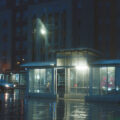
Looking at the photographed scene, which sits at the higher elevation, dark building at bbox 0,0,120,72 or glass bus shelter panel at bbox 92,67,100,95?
dark building at bbox 0,0,120,72

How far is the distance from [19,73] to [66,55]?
1762 inches

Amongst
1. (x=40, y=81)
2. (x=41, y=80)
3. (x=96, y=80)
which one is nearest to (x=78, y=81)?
(x=96, y=80)

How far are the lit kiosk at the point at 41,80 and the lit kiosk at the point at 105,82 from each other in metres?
4.23

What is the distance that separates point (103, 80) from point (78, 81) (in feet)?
12.8

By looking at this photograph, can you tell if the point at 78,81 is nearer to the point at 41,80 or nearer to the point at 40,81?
the point at 41,80

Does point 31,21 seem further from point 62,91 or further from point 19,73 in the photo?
point 62,91

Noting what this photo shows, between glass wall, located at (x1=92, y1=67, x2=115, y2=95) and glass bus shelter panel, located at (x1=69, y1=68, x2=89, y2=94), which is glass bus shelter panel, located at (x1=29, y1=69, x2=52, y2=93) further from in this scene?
glass wall, located at (x1=92, y1=67, x2=115, y2=95)

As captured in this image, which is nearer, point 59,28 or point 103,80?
point 103,80

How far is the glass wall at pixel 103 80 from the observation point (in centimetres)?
2681

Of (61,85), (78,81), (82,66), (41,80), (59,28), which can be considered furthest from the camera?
(59,28)

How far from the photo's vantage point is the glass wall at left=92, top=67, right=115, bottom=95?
26811 mm

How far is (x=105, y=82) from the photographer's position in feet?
89.5

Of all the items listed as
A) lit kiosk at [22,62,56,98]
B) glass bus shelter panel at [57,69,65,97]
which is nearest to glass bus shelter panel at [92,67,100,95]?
lit kiosk at [22,62,56,98]

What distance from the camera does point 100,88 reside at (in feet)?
88.7
